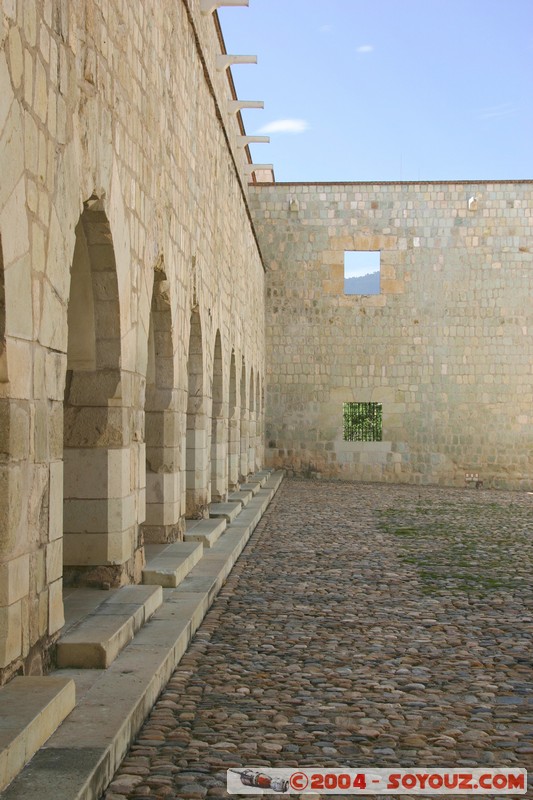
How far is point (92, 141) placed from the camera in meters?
4.87

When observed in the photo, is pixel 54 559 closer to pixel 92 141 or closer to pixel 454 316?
pixel 92 141

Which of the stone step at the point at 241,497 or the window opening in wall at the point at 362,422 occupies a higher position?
the window opening in wall at the point at 362,422

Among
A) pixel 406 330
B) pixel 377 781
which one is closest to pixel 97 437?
pixel 377 781

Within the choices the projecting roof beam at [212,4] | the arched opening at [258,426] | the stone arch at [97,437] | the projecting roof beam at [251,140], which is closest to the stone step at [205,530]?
the stone arch at [97,437]

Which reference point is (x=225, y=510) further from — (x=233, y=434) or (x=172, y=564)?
(x=172, y=564)

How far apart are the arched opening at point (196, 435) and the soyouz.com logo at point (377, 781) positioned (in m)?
6.41

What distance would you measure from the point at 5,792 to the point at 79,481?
281 centimetres

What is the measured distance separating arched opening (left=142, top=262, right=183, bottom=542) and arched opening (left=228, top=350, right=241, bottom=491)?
20.4ft

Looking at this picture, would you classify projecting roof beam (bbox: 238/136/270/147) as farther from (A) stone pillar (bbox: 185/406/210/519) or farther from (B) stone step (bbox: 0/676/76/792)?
(B) stone step (bbox: 0/676/76/792)

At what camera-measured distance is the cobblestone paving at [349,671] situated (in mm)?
3730

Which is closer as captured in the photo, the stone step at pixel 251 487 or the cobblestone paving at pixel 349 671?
the cobblestone paving at pixel 349 671

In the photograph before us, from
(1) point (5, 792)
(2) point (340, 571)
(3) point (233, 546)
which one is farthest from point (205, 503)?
(1) point (5, 792)

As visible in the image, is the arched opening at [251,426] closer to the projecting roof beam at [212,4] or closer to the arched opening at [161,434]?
the projecting roof beam at [212,4]

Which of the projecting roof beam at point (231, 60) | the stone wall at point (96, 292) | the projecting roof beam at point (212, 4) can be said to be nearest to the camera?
the stone wall at point (96, 292)
